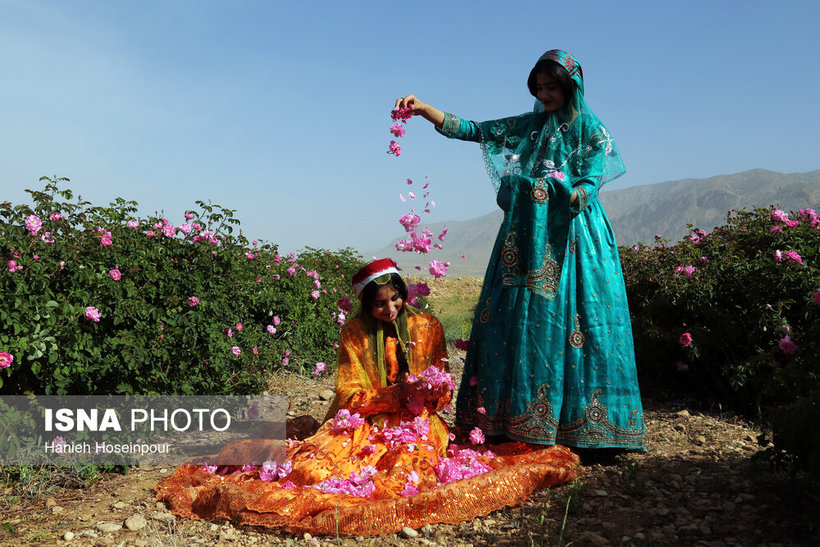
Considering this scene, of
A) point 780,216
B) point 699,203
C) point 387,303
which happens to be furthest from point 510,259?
point 699,203

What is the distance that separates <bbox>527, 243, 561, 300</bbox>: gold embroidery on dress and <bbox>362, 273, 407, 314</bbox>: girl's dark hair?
682mm

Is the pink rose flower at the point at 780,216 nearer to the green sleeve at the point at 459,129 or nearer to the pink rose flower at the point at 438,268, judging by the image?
the green sleeve at the point at 459,129

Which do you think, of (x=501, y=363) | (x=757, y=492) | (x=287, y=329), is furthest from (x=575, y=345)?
(x=287, y=329)

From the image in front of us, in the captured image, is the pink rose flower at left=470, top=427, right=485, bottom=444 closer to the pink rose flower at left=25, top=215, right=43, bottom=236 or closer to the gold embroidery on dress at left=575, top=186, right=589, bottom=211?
the gold embroidery on dress at left=575, top=186, right=589, bottom=211

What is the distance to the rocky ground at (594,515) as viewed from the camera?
2574 millimetres

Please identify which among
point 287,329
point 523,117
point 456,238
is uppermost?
point 456,238

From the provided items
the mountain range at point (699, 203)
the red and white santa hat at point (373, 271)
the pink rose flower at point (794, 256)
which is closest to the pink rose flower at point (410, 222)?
the red and white santa hat at point (373, 271)

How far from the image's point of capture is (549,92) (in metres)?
3.49

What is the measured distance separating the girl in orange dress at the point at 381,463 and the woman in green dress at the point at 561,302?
0.24 m

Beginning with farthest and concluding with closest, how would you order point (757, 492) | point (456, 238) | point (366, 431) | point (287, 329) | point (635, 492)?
1. point (456, 238)
2. point (287, 329)
3. point (366, 431)
4. point (635, 492)
5. point (757, 492)

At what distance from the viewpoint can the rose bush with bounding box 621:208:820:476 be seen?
4.39m

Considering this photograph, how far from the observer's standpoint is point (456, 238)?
180125mm

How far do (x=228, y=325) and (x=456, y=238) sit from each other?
579ft

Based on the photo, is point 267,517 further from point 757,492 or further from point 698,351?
point 698,351
